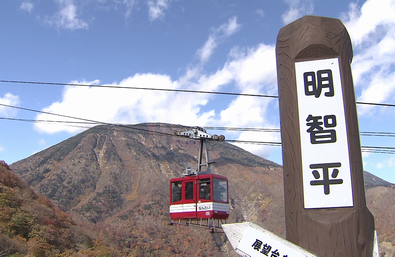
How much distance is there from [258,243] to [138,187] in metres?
84.0

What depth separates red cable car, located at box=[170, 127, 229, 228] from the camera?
16881 mm

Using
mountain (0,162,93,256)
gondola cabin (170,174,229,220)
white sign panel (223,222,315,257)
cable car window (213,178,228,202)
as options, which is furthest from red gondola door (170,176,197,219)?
white sign panel (223,222,315,257)

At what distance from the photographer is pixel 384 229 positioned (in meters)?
54.3

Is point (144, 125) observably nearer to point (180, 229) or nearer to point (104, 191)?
point (104, 191)

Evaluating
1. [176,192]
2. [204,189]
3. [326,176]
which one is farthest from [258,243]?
[176,192]

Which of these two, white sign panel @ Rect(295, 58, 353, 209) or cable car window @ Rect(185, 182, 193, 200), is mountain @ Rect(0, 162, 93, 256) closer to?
cable car window @ Rect(185, 182, 193, 200)

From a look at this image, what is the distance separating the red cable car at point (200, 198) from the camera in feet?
55.4

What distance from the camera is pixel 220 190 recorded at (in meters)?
17.4

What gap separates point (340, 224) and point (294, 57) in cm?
156

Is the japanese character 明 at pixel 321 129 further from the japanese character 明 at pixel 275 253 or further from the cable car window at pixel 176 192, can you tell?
the cable car window at pixel 176 192

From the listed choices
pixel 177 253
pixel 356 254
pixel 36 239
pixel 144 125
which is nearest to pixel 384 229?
pixel 177 253

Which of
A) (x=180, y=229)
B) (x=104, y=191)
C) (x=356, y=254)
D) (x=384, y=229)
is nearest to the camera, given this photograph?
(x=356, y=254)

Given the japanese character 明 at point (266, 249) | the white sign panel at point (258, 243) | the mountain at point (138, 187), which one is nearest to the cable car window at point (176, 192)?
the white sign panel at point (258, 243)

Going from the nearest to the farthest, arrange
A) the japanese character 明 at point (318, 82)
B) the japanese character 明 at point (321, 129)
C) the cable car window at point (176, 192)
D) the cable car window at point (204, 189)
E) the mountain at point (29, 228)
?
the japanese character 明 at point (321, 129) → the japanese character 明 at point (318, 82) → the mountain at point (29, 228) → the cable car window at point (204, 189) → the cable car window at point (176, 192)
